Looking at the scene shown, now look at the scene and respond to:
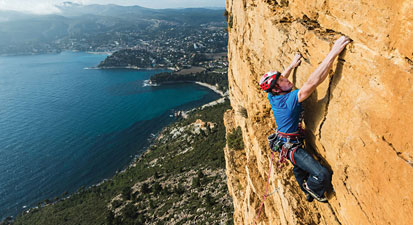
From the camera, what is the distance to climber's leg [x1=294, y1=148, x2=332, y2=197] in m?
4.14

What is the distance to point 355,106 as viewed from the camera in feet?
11.2

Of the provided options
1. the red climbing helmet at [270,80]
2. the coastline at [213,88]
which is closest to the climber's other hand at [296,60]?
the red climbing helmet at [270,80]

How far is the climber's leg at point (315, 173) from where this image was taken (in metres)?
4.14

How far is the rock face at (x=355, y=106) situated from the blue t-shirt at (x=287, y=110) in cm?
44

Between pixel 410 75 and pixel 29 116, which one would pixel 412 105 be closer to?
pixel 410 75

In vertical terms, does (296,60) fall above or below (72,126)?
above

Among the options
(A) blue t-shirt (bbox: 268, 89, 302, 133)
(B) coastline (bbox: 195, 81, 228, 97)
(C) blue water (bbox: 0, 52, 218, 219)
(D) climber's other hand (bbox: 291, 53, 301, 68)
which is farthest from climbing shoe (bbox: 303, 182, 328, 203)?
(B) coastline (bbox: 195, 81, 228, 97)

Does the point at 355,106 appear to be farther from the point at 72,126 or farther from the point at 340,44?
the point at 72,126

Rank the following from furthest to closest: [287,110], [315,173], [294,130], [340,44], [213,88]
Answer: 1. [213,88]
2. [294,130]
3. [287,110]
4. [315,173]
5. [340,44]


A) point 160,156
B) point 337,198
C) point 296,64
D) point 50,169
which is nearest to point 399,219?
point 337,198

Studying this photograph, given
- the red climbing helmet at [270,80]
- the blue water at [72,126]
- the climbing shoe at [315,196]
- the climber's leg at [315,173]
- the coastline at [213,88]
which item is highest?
the red climbing helmet at [270,80]

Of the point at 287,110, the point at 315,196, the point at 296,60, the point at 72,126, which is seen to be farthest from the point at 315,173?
the point at 72,126

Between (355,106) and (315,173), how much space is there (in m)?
1.50

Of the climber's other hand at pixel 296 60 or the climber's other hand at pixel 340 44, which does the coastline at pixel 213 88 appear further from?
the climber's other hand at pixel 340 44
